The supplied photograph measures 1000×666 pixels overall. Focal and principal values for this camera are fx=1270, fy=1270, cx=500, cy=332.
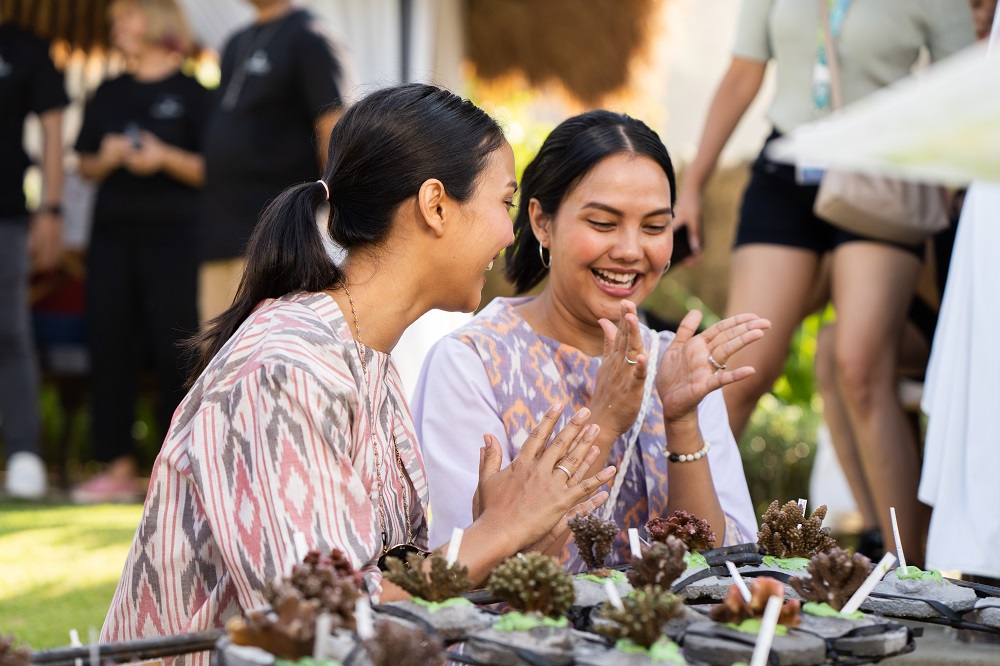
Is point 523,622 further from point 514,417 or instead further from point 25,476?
point 25,476

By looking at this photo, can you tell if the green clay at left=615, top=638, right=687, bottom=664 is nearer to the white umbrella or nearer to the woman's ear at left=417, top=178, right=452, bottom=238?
the white umbrella

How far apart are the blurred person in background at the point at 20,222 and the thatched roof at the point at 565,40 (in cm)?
Answer: 268

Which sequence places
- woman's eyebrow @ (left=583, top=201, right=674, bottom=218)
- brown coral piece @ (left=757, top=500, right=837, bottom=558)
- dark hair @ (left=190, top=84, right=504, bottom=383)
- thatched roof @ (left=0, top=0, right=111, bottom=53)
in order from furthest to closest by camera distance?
thatched roof @ (left=0, top=0, right=111, bottom=53) < woman's eyebrow @ (left=583, top=201, right=674, bottom=218) < dark hair @ (left=190, top=84, right=504, bottom=383) < brown coral piece @ (left=757, top=500, right=837, bottom=558)

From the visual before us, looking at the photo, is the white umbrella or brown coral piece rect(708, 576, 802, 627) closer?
the white umbrella

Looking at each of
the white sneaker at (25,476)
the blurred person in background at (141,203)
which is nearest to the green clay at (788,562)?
the blurred person in background at (141,203)

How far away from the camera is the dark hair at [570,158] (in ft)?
9.75

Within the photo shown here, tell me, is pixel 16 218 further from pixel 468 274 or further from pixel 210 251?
pixel 468 274

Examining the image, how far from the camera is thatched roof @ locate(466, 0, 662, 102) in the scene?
8.02m

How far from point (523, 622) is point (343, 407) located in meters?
0.50

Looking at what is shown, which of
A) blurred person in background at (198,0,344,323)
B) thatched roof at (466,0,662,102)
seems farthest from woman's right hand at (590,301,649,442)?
thatched roof at (466,0,662,102)

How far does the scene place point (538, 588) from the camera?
64.6 inches

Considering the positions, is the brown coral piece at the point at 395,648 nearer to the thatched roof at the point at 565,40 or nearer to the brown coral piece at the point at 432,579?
the brown coral piece at the point at 432,579

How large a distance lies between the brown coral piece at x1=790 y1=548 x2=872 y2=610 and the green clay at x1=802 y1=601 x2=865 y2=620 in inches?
0.6

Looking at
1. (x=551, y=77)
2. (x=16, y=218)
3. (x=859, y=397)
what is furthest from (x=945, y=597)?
(x=551, y=77)
